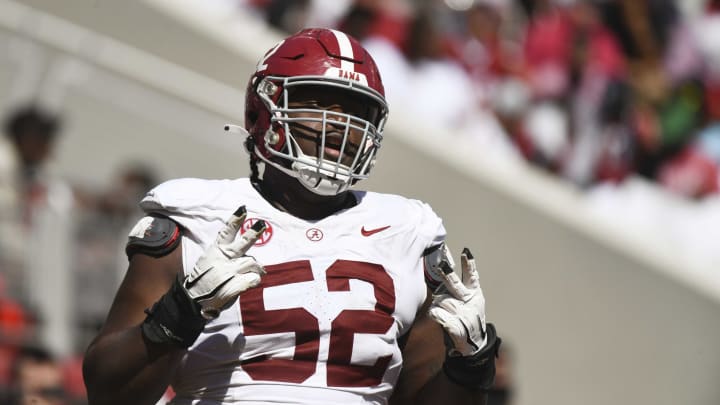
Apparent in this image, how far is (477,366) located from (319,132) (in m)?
0.71

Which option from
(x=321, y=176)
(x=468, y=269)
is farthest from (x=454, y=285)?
(x=321, y=176)

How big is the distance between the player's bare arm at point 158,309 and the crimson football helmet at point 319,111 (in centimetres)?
34

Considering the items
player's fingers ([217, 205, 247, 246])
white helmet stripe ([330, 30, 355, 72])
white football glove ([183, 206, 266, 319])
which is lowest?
white football glove ([183, 206, 266, 319])

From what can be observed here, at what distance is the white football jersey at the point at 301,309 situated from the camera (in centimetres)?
287

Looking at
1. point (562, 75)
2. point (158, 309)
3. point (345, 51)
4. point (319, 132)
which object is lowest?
point (562, 75)

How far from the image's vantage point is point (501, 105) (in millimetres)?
9250

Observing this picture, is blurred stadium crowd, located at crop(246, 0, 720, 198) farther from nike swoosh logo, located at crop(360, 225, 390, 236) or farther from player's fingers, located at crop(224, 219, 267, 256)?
player's fingers, located at crop(224, 219, 267, 256)

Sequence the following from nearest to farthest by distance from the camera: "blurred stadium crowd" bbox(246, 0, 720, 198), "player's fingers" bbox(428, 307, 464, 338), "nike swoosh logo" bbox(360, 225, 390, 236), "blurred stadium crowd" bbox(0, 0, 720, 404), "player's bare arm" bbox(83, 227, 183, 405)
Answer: "player's bare arm" bbox(83, 227, 183, 405) < "player's fingers" bbox(428, 307, 464, 338) < "nike swoosh logo" bbox(360, 225, 390, 236) < "blurred stadium crowd" bbox(0, 0, 720, 404) < "blurred stadium crowd" bbox(246, 0, 720, 198)

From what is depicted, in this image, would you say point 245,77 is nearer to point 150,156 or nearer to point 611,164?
point 150,156

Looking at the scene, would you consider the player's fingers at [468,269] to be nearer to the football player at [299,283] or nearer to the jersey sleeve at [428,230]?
the football player at [299,283]

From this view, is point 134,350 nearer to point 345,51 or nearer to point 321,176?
point 321,176

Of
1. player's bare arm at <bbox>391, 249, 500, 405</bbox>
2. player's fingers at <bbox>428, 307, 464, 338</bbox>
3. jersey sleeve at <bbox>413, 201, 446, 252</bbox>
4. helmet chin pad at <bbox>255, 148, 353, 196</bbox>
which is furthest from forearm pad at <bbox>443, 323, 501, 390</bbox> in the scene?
helmet chin pad at <bbox>255, 148, 353, 196</bbox>

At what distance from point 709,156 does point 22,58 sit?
240 inches

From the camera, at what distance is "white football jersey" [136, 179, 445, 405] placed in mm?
2871
